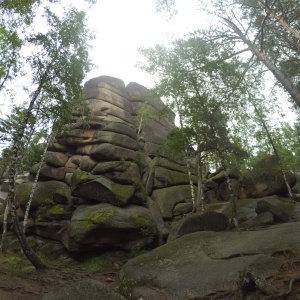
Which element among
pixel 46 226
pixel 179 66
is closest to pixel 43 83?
pixel 179 66

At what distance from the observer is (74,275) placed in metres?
12.6

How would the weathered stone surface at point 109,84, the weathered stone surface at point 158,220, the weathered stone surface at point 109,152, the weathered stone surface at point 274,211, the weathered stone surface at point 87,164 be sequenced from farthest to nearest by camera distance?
the weathered stone surface at point 109,84, the weathered stone surface at point 109,152, the weathered stone surface at point 87,164, the weathered stone surface at point 158,220, the weathered stone surface at point 274,211

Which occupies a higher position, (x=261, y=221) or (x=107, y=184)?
(x=107, y=184)

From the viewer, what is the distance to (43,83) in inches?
515

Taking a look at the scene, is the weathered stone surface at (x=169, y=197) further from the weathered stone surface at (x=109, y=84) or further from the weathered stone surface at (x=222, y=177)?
the weathered stone surface at (x=109, y=84)

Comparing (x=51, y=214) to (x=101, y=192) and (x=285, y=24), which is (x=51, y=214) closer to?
(x=101, y=192)

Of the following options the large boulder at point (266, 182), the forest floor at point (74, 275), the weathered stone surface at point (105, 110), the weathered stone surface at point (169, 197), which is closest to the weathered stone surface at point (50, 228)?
the forest floor at point (74, 275)

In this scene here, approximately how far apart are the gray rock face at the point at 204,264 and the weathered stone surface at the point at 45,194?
11242 mm

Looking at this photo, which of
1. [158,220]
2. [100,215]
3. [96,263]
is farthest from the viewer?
[158,220]

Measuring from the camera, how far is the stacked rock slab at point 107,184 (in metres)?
16.3

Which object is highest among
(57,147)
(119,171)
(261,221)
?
(57,147)

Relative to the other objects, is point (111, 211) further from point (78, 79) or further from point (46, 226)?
point (78, 79)

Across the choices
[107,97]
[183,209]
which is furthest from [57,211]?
[107,97]

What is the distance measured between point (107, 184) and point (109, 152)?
411 cm
